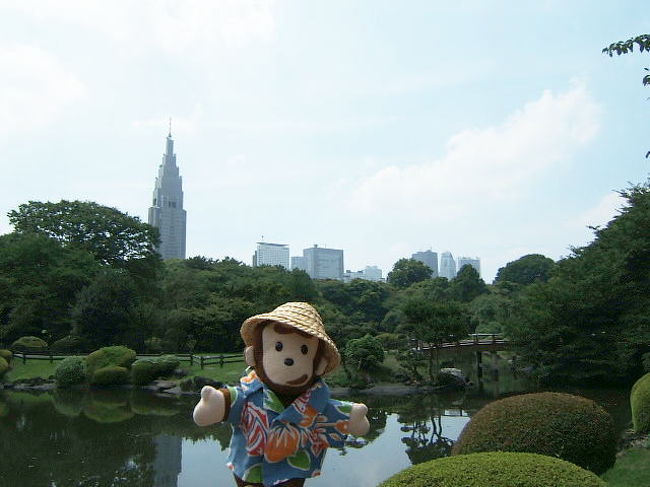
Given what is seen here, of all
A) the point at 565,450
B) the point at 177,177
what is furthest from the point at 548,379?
the point at 177,177

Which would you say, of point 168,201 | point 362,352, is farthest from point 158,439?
point 168,201

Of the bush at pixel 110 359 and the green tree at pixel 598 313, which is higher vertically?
the green tree at pixel 598 313

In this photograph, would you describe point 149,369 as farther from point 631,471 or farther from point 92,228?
point 631,471

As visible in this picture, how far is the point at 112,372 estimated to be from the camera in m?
20.3

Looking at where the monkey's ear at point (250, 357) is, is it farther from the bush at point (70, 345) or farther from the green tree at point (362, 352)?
the bush at point (70, 345)

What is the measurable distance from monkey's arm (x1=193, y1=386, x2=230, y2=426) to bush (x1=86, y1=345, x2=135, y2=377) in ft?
64.2

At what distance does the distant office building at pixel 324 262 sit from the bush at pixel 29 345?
98928 millimetres

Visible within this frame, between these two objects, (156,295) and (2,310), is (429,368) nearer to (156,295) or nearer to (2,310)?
(156,295)

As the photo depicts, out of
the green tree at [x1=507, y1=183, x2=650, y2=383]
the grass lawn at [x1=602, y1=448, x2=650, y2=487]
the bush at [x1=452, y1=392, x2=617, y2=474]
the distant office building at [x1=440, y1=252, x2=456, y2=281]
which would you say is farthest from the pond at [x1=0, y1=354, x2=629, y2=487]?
the distant office building at [x1=440, y1=252, x2=456, y2=281]

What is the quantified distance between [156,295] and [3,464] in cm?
2099

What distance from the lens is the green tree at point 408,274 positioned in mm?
62062

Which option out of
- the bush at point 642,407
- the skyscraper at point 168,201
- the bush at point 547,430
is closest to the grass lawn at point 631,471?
the bush at point 547,430

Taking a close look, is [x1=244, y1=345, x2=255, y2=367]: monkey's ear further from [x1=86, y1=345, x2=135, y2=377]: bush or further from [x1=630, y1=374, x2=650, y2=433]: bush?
[x1=86, y1=345, x2=135, y2=377]: bush

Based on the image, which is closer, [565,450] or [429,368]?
[565,450]
